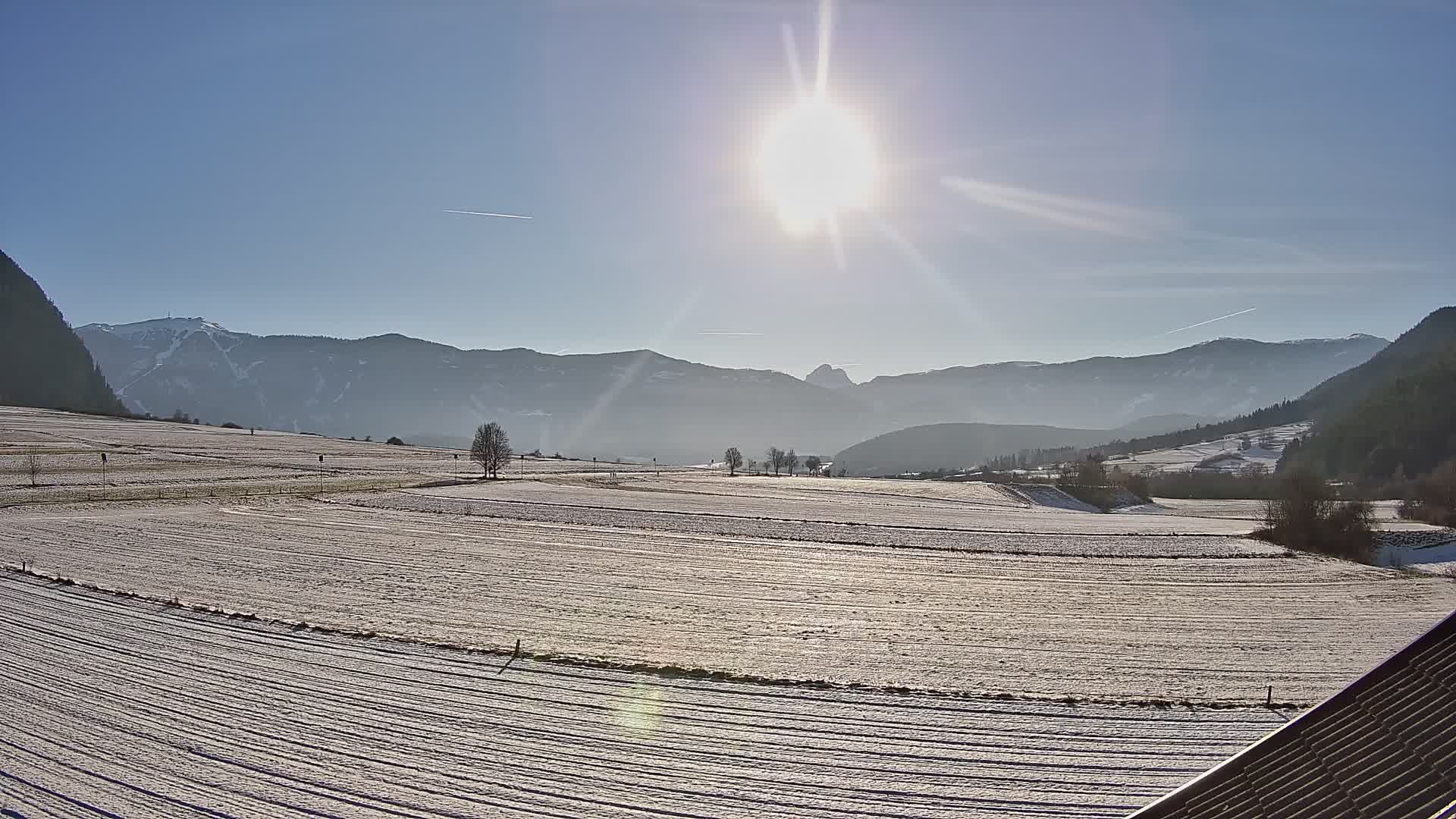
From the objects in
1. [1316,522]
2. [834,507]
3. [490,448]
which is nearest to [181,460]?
[490,448]

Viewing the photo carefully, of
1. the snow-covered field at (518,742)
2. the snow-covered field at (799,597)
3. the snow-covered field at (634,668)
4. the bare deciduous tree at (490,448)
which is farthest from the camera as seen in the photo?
the bare deciduous tree at (490,448)

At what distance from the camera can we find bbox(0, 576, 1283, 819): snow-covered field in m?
11.8

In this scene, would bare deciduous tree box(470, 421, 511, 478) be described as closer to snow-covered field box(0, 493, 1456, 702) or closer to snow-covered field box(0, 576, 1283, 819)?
snow-covered field box(0, 493, 1456, 702)

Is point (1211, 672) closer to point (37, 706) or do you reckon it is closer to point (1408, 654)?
point (1408, 654)

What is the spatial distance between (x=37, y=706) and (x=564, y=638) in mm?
11225

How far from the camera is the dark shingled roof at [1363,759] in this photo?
499 centimetres

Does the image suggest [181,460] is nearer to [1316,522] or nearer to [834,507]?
[834,507]

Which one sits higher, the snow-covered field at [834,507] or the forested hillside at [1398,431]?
the forested hillside at [1398,431]

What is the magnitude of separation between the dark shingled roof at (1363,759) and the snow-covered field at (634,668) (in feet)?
21.7

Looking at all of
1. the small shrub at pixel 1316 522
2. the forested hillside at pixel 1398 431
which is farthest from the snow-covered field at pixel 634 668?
the forested hillside at pixel 1398 431

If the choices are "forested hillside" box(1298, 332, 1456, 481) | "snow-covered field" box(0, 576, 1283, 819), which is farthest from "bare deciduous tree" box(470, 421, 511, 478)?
"forested hillside" box(1298, 332, 1456, 481)

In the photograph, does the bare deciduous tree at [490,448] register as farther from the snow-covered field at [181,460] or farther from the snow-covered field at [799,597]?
the snow-covered field at [799,597]

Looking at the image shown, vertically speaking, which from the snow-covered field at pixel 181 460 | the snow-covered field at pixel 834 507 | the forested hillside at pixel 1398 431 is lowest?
the snow-covered field at pixel 834 507

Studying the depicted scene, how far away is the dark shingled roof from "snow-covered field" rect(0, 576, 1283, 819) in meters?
6.56
